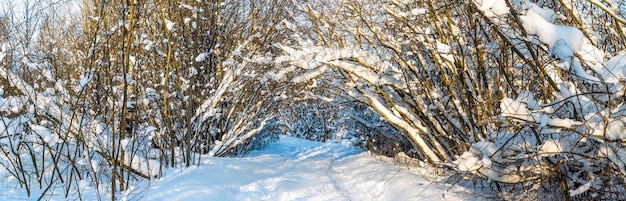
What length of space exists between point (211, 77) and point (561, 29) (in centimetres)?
673

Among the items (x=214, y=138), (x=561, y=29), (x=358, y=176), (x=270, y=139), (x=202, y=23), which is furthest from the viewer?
(x=270, y=139)

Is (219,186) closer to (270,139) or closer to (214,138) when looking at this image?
(214,138)

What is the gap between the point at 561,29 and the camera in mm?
1915

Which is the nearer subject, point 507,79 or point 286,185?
point 507,79

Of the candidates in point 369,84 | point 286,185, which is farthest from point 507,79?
point 286,185

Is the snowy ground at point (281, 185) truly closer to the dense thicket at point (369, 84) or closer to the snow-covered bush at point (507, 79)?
the dense thicket at point (369, 84)

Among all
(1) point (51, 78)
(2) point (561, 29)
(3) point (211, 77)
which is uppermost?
(3) point (211, 77)

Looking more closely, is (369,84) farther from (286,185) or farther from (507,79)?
(507,79)

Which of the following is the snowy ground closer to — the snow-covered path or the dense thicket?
the snow-covered path

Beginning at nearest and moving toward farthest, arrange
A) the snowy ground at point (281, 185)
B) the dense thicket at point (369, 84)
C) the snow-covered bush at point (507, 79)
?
the snow-covered bush at point (507, 79) → the dense thicket at point (369, 84) → the snowy ground at point (281, 185)

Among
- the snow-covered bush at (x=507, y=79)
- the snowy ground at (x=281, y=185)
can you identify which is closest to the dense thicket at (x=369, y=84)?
the snow-covered bush at (x=507, y=79)

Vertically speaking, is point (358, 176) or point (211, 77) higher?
point (211, 77)

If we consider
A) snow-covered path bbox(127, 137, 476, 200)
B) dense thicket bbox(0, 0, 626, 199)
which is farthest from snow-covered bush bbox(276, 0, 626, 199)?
snow-covered path bbox(127, 137, 476, 200)

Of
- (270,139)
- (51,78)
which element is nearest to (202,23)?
(51,78)
